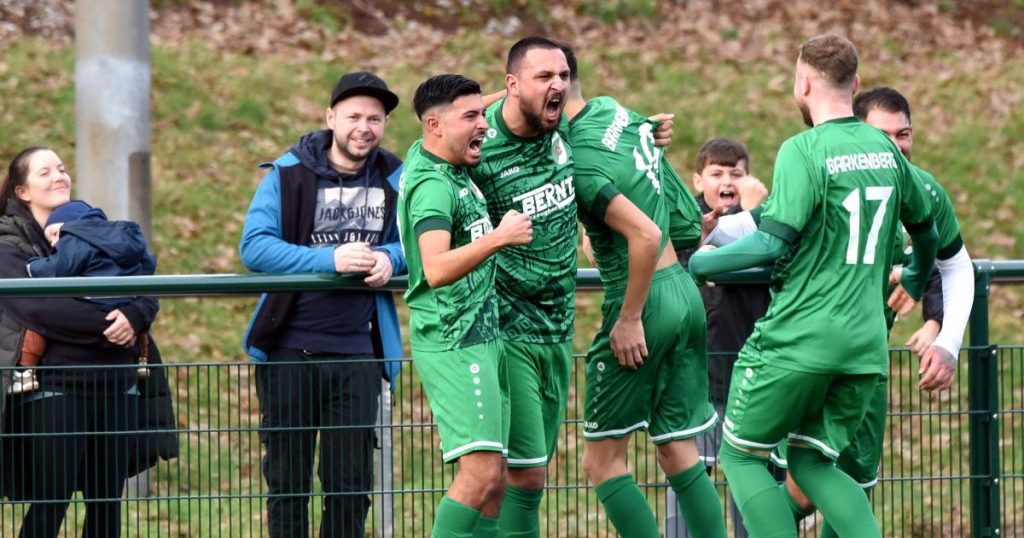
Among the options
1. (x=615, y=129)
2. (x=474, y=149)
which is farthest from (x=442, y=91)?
(x=615, y=129)

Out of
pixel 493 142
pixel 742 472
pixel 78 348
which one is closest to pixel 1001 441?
pixel 742 472

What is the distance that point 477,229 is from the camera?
5.73m

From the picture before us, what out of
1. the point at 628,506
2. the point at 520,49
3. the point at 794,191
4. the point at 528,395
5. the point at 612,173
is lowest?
the point at 628,506

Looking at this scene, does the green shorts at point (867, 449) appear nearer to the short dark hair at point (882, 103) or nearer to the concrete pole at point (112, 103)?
the short dark hair at point (882, 103)

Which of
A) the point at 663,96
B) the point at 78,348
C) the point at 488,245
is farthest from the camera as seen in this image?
the point at 663,96

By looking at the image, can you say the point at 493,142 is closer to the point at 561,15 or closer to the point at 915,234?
the point at 915,234

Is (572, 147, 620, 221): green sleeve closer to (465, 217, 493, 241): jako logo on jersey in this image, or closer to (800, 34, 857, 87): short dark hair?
(465, 217, 493, 241): jako logo on jersey

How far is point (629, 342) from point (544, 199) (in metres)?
0.64

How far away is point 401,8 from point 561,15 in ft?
5.54

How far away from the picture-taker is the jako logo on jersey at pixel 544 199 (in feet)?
19.6

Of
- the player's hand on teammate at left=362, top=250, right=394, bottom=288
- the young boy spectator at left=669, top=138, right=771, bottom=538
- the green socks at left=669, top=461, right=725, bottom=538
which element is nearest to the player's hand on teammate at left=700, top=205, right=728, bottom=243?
the young boy spectator at left=669, top=138, right=771, bottom=538

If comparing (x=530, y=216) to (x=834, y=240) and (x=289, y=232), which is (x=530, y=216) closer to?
(x=834, y=240)

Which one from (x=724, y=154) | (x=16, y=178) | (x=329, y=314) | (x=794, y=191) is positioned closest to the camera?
(x=794, y=191)

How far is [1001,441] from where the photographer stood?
23.5ft
